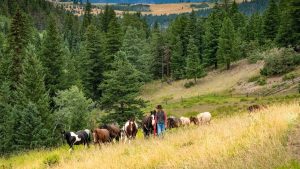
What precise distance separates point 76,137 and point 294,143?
50.4 feet

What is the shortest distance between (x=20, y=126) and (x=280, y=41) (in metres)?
46.6

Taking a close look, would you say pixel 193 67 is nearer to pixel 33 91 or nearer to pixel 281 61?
pixel 281 61

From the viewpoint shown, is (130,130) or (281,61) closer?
(130,130)

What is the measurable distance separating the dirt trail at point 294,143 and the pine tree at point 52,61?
132ft

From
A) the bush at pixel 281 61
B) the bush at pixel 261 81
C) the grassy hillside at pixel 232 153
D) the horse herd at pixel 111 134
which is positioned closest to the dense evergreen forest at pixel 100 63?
the bush at pixel 281 61

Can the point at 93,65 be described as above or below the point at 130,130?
below

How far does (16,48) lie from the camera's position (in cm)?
4941

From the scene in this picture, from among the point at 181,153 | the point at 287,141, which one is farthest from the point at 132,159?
the point at 287,141

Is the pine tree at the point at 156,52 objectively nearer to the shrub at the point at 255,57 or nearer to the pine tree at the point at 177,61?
the pine tree at the point at 177,61

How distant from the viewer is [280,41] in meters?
67.0

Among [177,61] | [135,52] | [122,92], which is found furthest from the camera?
[177,61]

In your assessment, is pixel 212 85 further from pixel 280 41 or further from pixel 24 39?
pixel 24 39

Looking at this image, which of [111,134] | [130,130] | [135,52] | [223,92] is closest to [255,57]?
[223,92]

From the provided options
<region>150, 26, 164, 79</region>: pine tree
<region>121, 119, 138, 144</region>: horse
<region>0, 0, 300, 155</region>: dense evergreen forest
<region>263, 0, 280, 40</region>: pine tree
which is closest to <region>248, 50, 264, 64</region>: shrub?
<region>0, 0, 300, 155</region>: dense evergreen forest
